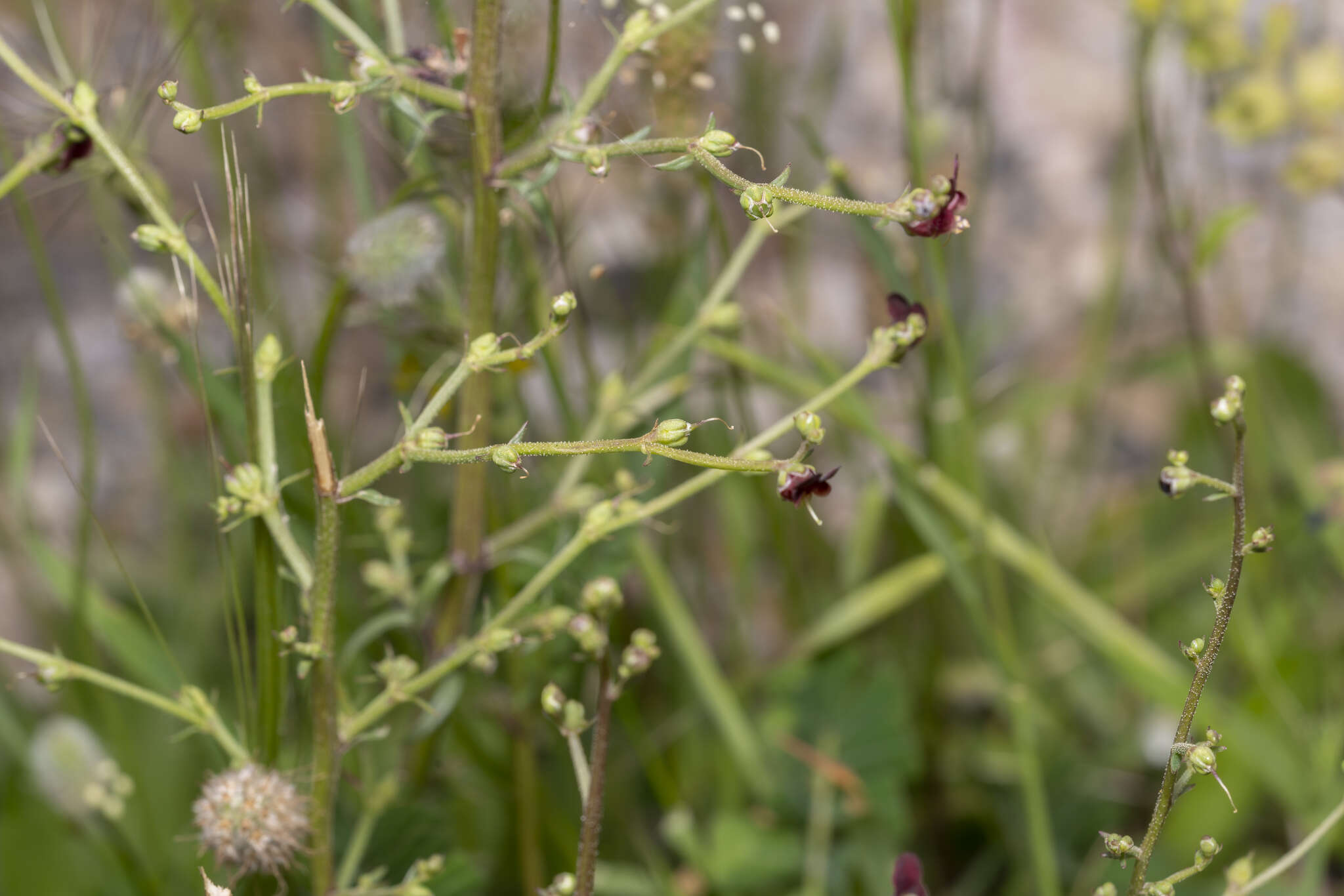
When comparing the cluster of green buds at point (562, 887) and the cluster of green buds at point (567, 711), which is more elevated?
the cluster of green buds at point (567, 711)

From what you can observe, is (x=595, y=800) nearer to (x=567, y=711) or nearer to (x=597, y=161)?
(x=567, y=711)

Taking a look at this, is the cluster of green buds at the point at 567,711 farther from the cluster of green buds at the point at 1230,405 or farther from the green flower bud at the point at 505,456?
the cluster of green buds at the point at 1230,405

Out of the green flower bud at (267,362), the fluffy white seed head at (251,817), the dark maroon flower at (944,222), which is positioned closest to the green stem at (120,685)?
the fluffy white seed head at (251,817)

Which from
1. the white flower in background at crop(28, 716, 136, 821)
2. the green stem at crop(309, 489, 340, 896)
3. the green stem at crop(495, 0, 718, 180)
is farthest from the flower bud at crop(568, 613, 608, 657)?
the white flower in background at crop(28, 716, 136, 821)

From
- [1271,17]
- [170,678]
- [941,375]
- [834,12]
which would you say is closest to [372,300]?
[170,678]

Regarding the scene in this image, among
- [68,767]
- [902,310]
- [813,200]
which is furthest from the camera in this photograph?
[68,767]

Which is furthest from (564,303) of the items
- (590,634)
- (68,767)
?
(68,767)
